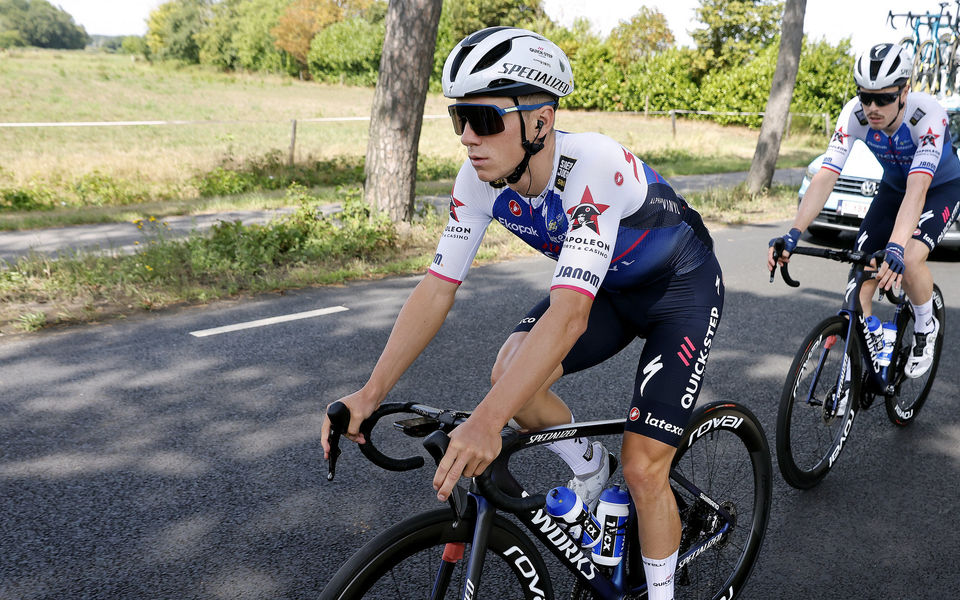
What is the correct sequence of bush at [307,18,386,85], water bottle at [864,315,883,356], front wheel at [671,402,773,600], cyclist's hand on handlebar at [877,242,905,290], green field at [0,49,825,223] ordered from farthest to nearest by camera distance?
bush at [307,18,386,85], green field at [0,49,825,223], water bottle at [864,315,883,356], cyclist's hand on handlebar at [877,242,905,290], front wheel at [671,402,773,600]

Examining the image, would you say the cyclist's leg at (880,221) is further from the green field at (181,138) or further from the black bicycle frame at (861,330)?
the green field at (181,138)

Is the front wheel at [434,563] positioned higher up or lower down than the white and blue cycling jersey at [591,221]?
lower down

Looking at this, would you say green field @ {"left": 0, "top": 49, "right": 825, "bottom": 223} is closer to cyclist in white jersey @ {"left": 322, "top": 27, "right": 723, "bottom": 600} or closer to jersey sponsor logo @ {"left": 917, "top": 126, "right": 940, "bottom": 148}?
cyclist in white jersey @ {"left": 322, "top": 27, "right": 723, "bottom": 600}

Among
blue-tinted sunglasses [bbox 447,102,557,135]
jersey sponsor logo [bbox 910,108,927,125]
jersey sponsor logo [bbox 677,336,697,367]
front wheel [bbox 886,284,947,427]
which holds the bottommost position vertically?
front wheel [bbox 886,284,947,427]

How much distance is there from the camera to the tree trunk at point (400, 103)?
914cm

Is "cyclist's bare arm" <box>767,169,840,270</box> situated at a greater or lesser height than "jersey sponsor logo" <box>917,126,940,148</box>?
lesser

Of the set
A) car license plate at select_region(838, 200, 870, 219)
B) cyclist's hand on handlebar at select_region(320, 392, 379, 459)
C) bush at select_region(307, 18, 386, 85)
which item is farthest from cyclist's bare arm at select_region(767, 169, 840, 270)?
bush at select_region(307, 18, 386, 85)

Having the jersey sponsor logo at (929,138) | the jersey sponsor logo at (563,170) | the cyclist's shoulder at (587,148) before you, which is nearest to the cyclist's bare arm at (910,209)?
the jersey sponsor logo at (929,138)

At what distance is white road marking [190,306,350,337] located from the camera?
600cm

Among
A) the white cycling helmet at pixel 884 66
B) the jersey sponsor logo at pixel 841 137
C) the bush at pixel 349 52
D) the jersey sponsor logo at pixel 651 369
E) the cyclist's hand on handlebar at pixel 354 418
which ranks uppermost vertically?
the bush at pixel 349 52

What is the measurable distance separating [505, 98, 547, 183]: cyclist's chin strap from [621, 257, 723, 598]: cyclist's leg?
72 cm

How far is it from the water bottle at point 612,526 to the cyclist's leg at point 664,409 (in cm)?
7

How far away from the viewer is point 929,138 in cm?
413

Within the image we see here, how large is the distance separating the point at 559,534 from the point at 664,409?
Result: 52cm
